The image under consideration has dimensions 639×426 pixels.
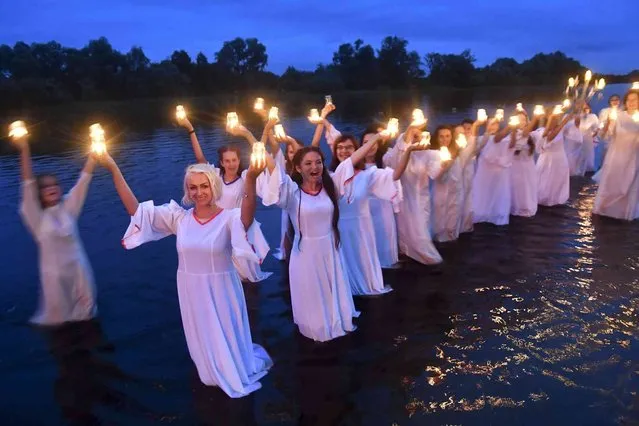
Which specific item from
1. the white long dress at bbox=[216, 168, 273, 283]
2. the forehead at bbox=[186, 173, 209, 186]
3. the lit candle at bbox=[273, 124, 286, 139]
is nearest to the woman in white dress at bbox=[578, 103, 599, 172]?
the white long dress at bbox=[216, 168, 273, 283]

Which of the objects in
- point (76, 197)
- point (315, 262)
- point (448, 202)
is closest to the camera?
point (315, 262)

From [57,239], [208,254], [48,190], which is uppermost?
[48,190]

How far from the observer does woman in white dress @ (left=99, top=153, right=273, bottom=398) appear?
436 cm

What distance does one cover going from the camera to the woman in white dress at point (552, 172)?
11.7 m

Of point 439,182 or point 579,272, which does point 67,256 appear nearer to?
point 439,182

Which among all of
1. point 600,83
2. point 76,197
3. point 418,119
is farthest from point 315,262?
point 600,83

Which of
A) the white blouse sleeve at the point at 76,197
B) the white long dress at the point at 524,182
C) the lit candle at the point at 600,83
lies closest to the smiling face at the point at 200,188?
the white blouse sleeve at the point at 76,197

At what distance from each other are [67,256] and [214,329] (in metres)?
2.65

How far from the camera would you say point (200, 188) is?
4.32 metres

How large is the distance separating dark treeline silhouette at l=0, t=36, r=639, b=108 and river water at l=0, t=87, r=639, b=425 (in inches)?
1718

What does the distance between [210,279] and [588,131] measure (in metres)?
13.9

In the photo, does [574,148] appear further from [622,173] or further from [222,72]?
[222,72]

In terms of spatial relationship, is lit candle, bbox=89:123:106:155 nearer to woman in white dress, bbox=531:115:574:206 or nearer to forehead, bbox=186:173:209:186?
forehead, bbox=186:173:209:186

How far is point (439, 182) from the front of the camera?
29.7 ft
